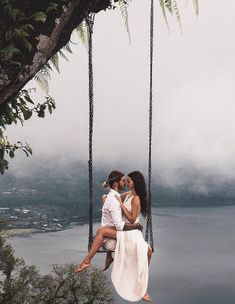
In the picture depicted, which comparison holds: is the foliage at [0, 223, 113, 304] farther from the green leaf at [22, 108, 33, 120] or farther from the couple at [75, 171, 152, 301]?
the green leaf at [22, 108, 33, 120]

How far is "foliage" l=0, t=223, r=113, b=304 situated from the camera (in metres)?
26.2

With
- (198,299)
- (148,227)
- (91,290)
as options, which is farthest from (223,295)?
(148,227)

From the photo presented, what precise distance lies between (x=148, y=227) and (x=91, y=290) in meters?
26.0

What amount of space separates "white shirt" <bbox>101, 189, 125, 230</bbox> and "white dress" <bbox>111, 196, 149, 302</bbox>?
3.6 inches

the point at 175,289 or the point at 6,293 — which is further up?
the point at 6,293

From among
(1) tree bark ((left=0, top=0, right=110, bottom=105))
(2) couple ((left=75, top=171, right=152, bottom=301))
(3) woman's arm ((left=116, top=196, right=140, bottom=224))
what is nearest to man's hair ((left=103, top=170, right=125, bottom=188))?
(2) couple ((left=75, top=171, right=152, bottom=301))

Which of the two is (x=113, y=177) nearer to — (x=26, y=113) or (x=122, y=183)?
(x=122, y=183)

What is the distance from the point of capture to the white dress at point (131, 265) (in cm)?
387

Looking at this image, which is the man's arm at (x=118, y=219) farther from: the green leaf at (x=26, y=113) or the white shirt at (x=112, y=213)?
the green leaf at (x=26, y=113)

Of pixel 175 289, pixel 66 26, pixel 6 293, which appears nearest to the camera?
pixel 66 26

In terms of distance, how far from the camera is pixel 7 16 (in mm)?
2477

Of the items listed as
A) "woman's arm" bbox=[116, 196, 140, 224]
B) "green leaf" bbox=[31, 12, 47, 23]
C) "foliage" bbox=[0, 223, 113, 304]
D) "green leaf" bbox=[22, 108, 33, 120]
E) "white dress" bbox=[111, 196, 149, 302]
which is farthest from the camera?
"foliage" bbox=[0, 223, 113, 304]

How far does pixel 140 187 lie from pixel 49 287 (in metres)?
25.2

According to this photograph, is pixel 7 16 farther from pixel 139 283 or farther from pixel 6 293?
pixel 6 293
